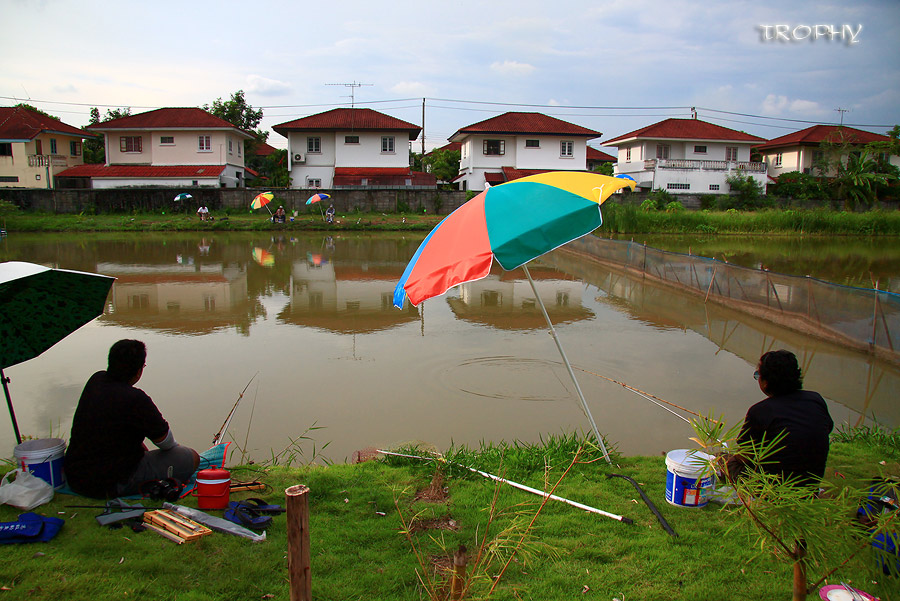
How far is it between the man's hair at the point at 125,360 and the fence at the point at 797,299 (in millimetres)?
8594

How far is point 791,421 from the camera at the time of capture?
3.49m

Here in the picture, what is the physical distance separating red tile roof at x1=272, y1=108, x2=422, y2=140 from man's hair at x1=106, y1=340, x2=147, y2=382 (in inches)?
1437

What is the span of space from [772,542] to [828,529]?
0.71ft

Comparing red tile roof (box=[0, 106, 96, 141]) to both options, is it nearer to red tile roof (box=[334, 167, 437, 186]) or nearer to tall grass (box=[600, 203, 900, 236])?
red tile roof (box=[334, 167, 437, 186])

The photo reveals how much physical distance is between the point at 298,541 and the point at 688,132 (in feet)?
150

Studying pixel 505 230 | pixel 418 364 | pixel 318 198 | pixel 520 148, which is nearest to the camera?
pixel 505 230

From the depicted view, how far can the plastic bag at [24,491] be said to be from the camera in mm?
3871

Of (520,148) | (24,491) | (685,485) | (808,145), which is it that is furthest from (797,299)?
(808,145)

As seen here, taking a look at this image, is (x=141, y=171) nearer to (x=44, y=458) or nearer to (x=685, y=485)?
(x=44, y=458)

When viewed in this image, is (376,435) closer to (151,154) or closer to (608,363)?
(608,363)

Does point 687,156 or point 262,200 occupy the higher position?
point 687,156

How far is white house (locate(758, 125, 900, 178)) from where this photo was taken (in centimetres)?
4338

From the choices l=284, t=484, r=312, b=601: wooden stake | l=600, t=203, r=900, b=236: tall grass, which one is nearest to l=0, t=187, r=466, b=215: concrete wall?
l=600, t=203, r=900, b=236: tall grass

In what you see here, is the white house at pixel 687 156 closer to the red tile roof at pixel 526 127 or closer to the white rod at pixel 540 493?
the red tile roof at pixel 526 127
